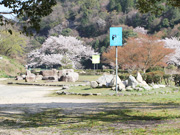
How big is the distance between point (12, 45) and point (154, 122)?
51665 mm

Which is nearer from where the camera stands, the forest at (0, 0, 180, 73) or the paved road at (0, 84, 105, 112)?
the paved road at (0, 84, 105, 112)

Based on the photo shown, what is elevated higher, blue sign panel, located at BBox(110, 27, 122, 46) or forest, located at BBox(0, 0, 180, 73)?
forest, located at BBox(0, 0, 180, 73)

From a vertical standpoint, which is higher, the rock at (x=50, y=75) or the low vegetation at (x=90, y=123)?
the rock at (x=50, y=75)

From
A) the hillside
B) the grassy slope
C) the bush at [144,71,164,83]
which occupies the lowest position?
the bush at [144,71,164,83]

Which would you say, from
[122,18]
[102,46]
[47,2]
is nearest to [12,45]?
[102,46]

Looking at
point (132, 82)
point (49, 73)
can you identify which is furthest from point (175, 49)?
point (132, 82)

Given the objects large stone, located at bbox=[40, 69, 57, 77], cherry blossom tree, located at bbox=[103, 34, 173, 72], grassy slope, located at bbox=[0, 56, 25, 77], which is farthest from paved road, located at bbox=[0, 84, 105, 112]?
grassy slope, located at bbox=[0, 56, 25, 77]

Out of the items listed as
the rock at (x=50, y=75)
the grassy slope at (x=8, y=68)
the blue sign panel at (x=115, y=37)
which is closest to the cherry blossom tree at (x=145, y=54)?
the rock at (x=50, y=75)

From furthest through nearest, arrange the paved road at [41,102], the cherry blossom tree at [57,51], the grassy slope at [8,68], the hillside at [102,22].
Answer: the hillside at [102,22], the cherry blossom tree at [57,51], the grassy slope at [8,68], the paved road at [41,102]

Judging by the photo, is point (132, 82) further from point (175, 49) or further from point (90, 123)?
point (175, 49)

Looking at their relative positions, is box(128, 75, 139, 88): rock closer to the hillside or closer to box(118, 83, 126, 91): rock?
box(118, 83, 126, 91): rock

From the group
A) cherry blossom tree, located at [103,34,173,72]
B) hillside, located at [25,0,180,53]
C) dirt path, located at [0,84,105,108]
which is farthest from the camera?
hillside, located at [25,0,180,53]

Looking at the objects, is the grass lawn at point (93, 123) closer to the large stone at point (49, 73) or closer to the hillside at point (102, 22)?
the large stone at point (49, 73)

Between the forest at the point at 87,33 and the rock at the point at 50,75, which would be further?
the forest at the point at 87,33
